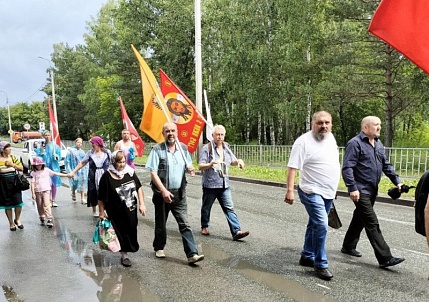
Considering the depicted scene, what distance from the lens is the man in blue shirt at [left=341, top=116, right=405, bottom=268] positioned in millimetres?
4777

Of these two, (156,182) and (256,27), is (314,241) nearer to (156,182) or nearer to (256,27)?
(156,182)

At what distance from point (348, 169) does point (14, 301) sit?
3896 millimetres

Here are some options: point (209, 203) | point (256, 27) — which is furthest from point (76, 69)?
point (209, 203)

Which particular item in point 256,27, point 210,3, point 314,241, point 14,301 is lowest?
point 14,301

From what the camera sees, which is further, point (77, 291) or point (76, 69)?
point (76, 69)

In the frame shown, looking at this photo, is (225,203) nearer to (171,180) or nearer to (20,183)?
(171,180)

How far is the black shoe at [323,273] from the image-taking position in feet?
14.5

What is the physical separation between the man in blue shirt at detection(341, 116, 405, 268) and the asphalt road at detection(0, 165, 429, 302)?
297mm

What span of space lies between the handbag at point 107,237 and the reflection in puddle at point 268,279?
1.23m

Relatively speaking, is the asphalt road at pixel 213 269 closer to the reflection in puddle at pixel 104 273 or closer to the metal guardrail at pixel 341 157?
the reflection in puddle at pixel 104 273

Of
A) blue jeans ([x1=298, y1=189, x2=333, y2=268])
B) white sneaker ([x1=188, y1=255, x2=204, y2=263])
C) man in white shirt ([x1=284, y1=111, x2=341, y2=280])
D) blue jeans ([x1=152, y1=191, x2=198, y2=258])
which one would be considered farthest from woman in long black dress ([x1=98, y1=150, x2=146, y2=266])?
blue jeans ([x1=298, y1=189, x2=333, y2=268])

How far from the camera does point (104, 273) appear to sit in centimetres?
480

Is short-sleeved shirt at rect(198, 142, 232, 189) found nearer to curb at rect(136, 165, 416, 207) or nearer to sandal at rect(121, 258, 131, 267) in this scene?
sandal at rect(121, 258, 131, 267)

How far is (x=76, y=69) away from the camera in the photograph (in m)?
53.0
